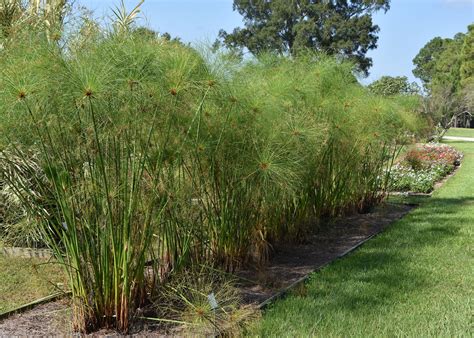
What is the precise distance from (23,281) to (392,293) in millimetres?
3389

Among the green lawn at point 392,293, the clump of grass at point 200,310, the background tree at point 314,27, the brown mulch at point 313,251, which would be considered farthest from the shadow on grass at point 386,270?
the background tree at point 314,27

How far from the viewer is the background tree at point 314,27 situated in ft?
128

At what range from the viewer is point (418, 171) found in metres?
13.7

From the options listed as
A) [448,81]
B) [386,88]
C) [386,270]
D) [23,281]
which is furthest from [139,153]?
[448,81]

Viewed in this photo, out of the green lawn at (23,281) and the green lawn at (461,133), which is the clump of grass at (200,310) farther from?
the green lawn at (461,133)

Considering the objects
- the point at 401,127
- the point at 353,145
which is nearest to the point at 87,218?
the point at 353,145

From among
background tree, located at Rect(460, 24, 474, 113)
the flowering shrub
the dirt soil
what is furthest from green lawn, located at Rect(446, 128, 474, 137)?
the dirt soil

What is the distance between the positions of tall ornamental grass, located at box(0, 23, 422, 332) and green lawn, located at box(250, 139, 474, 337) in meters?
0.92

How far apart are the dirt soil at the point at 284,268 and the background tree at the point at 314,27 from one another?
102 feet

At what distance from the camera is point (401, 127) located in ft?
28.3

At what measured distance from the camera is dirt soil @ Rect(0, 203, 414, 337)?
4.11m

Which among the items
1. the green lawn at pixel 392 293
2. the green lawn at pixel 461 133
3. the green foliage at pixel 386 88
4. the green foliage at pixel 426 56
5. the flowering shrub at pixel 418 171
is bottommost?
the green lawn at pixel 392 293

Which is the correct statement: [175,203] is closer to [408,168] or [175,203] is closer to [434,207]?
[434,207]

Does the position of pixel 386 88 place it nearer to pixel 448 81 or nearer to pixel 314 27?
pixel 314 27
